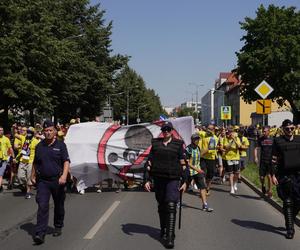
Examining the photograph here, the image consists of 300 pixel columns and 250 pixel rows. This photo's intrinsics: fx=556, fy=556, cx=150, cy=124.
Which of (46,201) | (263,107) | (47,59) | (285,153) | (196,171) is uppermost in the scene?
(47,59)

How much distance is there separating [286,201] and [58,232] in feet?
11.7

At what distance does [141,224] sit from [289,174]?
269 centimetres

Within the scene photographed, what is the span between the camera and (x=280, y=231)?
360 inches

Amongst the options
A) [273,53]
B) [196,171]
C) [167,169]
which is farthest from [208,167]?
[273,53]

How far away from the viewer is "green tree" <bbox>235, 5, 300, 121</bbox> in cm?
5119

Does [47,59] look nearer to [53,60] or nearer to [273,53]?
[53,60]

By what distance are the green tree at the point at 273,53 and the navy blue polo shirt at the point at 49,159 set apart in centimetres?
4474

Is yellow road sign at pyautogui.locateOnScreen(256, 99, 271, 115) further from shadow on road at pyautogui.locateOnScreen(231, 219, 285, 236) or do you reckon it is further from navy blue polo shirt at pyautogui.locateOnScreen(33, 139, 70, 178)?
navy blue polo shirt at pyautogui.locateOnScreen(33, 139, 70, 178)

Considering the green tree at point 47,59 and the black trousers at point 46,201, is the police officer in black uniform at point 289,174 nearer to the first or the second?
the black trousers at point 46,201

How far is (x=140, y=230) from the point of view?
29.8 feet

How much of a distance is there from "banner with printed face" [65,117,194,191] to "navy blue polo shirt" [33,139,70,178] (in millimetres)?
6568

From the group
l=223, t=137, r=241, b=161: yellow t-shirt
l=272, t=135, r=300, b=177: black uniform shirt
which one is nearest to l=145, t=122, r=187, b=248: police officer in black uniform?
l=272, t=135, r=300, b=177: black uniform shirt

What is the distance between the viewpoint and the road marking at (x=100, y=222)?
8.59 meters

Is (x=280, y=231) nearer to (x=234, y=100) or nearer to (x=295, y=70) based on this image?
(x=295, y=70)
